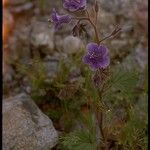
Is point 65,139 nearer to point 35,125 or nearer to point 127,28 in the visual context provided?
point 35,125

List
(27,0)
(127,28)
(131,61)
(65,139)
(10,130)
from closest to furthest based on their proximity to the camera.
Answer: (65,139) < (10,130) < (131,61) < (127,28) < (27,0)

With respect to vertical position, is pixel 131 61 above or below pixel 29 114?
above

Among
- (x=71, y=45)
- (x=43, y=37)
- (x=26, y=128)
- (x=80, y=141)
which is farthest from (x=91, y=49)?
(x=43, y=37)

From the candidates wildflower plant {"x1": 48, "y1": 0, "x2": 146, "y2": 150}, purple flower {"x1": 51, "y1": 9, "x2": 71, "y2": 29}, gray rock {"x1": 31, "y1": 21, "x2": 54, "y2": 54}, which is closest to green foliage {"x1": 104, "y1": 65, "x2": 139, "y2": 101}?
wildflower plant {"x1": 48, "y1": 0, "x2": 146, "y2": 150}

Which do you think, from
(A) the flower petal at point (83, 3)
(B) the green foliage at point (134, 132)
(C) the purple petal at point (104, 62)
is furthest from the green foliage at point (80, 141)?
(A) the flower petal at point (83, 3)

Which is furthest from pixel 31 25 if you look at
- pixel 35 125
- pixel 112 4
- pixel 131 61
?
pixel 35 125

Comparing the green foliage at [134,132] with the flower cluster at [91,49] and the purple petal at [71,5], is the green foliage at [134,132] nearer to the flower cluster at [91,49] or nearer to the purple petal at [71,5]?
the flower cluster at [91,49]

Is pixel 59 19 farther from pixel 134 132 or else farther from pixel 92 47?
pixel 134 132
